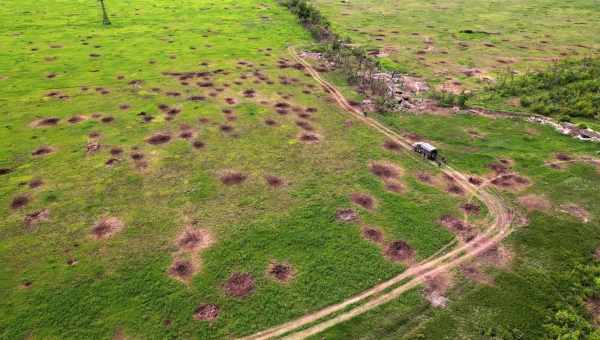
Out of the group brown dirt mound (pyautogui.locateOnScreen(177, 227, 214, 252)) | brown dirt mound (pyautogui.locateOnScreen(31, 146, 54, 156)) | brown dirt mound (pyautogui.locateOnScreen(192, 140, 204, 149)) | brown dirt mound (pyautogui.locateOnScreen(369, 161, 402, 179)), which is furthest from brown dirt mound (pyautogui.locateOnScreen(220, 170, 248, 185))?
brown dirt mound (pyautogui.locateOnScreen(31, 146, 54, 156))

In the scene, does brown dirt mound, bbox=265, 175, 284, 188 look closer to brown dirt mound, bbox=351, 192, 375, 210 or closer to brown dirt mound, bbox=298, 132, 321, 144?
brown dirt mound, bbox=351, 192, 375, 210

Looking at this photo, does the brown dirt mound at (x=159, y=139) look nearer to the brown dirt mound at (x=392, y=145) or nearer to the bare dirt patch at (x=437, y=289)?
the brown dirt mound at (x=392, y=145)

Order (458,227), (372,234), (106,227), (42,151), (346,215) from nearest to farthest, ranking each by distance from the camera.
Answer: (106,227), (372,234), (458,227), (346,215), (42,151)

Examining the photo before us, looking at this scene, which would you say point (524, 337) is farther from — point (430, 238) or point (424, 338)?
point (430, 238)

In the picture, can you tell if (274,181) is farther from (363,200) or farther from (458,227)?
(458,227)

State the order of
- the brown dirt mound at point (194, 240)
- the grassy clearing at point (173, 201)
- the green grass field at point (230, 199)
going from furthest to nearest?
the brown dirt mound at point (194, 240) < the grassy clearing at point (173, 201) < the green grass field at point (230, 199)

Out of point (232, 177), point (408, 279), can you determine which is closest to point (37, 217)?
point (232, 177)

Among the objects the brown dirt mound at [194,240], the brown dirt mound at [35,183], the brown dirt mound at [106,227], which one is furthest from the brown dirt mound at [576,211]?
the brown dirt mound at [35,183]
